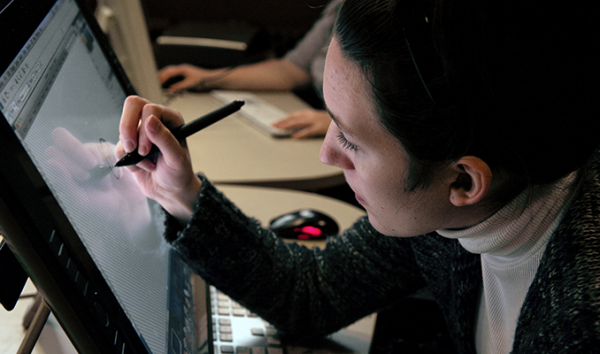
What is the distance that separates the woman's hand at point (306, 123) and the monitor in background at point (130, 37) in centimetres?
36

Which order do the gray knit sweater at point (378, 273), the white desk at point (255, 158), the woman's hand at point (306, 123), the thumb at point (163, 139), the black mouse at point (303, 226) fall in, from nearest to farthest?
the gray knit sweater at point (378, 273)
the thumb at point (163, 139)
the black mouse at point (303, 226)
the white desk at point (255, 158)
the woman's hand at point (306, 123)

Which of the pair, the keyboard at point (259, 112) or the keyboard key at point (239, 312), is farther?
the keyboard at point (259, 112)

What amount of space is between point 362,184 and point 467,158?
4.7 inches

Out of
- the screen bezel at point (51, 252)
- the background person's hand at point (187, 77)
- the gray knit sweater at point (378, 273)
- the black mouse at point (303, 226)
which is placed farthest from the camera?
the background person's hand at point (187, 77)

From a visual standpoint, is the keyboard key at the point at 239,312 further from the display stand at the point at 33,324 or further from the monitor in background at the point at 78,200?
the display stand at the point at 33,324

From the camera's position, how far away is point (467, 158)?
45 centimetres

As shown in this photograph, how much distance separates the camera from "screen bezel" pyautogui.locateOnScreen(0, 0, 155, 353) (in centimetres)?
31

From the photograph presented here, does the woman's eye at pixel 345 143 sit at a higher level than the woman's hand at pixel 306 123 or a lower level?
lower

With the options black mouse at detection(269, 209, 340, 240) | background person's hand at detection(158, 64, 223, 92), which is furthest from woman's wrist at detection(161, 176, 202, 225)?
background person's hand at detection(158, 64, 223, 92)

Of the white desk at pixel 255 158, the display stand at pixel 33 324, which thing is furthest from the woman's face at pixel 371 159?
the white desk at pixel 255 158

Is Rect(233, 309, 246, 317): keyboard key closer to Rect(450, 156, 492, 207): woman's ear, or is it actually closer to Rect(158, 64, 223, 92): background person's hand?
Rect(450, 156, 492, 207): woman's ear

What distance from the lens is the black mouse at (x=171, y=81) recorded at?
1528 mm

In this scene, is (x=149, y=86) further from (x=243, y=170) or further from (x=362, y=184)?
(x=362, y=184)

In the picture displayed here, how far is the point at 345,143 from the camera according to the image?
512mm
